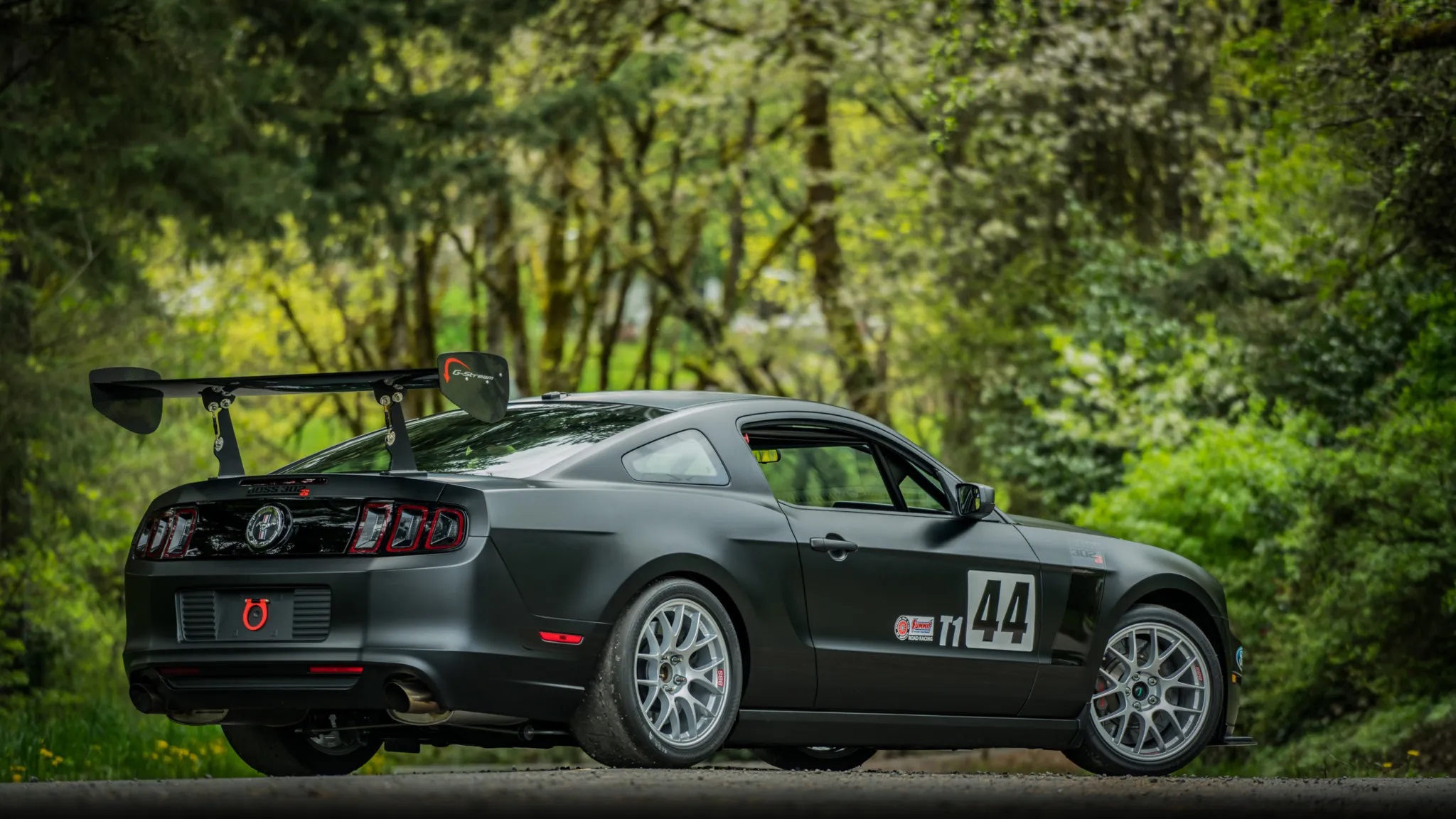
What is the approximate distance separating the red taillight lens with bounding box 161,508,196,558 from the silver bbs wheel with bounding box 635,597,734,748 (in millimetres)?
1664

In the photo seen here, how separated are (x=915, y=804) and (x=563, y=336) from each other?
74.2 feet

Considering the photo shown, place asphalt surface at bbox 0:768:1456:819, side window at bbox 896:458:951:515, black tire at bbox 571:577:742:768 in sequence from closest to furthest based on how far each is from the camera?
asphalt surface at bbox 0:768:1456:819, black tire at bbox 571:577:742:768, side window at bbox 896:458:951:515

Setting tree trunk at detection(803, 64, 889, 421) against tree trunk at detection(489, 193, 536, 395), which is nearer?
tree trunk at detection(803, 64, 889, 421)

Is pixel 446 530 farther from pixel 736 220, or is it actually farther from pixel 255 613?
pixel 736 220

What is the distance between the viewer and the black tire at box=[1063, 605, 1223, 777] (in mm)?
8727

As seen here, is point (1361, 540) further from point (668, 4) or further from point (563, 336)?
point (563, 336)

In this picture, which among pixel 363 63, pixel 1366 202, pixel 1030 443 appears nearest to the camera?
pixel 1366 202

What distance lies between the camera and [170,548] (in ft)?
23.2

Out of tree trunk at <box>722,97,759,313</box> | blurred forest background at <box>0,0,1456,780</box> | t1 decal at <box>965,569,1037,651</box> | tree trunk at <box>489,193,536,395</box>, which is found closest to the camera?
t1 decal at <box>965,569,1037,651</box>

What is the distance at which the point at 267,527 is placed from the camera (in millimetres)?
6840

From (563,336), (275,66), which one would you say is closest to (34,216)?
(275,66)

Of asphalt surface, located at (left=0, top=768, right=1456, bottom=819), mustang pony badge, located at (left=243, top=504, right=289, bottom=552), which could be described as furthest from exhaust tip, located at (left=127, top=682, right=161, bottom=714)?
mustang pony badge, located at (left=243, top=504, right=289, bottom=552)

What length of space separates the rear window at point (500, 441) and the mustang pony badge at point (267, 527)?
47 centimetres

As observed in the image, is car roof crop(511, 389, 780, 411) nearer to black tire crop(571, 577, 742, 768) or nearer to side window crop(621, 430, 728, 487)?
side window crop(621, 430, 728, 487)
